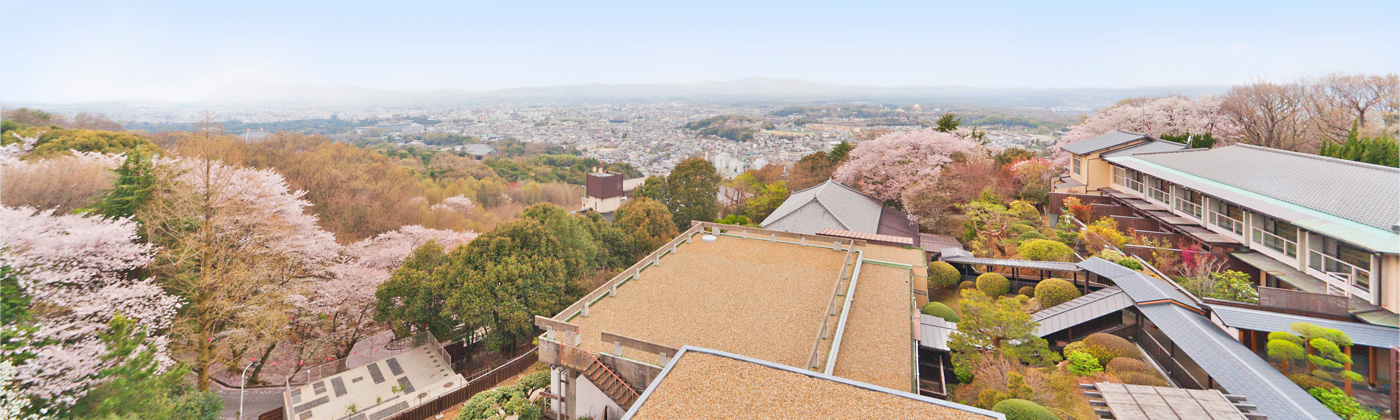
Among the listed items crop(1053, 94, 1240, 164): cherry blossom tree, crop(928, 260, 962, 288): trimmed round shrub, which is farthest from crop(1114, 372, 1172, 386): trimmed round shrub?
crop(1053, 94, 1240, 164): cherry blossom tree

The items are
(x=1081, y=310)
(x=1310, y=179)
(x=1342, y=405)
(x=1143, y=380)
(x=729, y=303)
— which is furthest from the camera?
(x=1310, y=179)

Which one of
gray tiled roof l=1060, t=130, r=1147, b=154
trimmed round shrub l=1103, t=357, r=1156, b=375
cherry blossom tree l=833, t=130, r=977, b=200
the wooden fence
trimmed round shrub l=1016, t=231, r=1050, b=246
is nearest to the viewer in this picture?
trimmed round shrub l=1103, t=357, r=1156, b=375

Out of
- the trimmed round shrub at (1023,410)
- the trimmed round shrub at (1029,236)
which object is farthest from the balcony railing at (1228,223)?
the trimmed round shrub at (1023,410)

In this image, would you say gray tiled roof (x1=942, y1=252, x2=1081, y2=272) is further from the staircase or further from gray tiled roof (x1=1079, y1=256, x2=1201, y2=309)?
the staircase

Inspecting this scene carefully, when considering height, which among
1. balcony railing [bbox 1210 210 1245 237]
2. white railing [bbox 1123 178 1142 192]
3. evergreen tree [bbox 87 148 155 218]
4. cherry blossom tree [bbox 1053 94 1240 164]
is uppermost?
cherry blossom tree [bbox 1053 94 1240 164]

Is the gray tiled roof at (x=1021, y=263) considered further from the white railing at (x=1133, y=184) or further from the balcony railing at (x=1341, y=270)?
the white railing at (x=1133, y=184)

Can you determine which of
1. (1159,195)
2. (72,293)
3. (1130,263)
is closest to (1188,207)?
(1159,195)

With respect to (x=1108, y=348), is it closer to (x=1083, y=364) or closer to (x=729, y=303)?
(x=1083, y=364)
